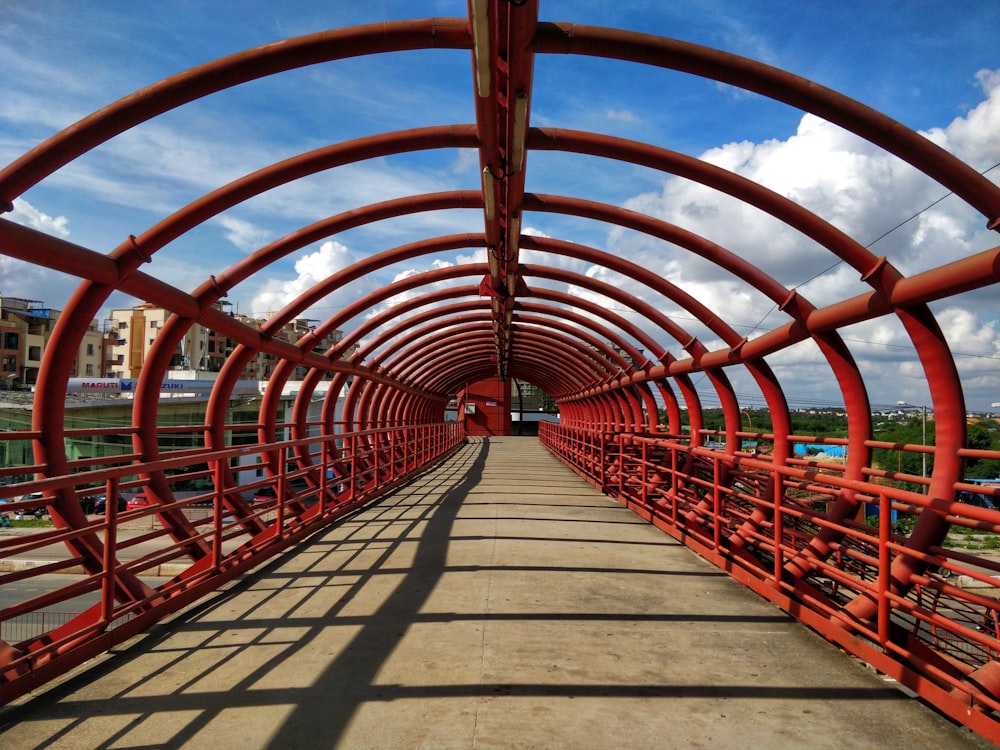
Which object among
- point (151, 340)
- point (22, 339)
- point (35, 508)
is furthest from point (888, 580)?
point (151, 340)

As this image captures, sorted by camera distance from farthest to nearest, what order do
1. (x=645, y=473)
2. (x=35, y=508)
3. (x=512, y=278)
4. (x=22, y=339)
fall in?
(x=22, y=339) → (x=512, y=278) → (x=645, y=473) → (x=35, y=508)

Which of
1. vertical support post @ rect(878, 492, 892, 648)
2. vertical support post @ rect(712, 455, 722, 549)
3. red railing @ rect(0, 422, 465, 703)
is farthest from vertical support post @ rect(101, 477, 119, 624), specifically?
vertical support post @ rect(712, 455, 722, 549)

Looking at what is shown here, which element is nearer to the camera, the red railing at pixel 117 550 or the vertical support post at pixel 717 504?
the red railing at pixel 117 550

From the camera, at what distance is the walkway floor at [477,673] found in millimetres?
3055

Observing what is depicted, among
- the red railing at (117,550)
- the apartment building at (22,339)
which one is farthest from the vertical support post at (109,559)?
the apartment building at (22,339)

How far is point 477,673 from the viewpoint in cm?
370

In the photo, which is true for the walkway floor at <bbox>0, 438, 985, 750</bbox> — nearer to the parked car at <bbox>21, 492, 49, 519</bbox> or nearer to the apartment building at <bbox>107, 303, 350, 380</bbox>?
the parked car at <bbox>21, 492, 49, 519</bbox>

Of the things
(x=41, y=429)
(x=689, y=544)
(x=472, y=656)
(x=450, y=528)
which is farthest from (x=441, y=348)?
(x=472, y=656)

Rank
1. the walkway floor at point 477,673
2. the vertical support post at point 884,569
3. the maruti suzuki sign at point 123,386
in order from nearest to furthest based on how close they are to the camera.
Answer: the walkway floor at point 477,673, the vertical support post at point 884,569, the maruti suzuki sign at point 123,386

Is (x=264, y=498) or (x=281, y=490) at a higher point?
(x=281, y=490)

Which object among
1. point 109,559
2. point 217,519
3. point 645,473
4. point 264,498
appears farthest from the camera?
point 264,498

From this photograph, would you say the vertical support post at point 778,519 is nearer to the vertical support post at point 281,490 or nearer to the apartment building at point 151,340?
the vertical support post at point 281,490

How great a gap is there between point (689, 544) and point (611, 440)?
270 inches

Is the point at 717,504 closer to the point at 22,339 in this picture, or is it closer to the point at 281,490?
the point at 281,490
